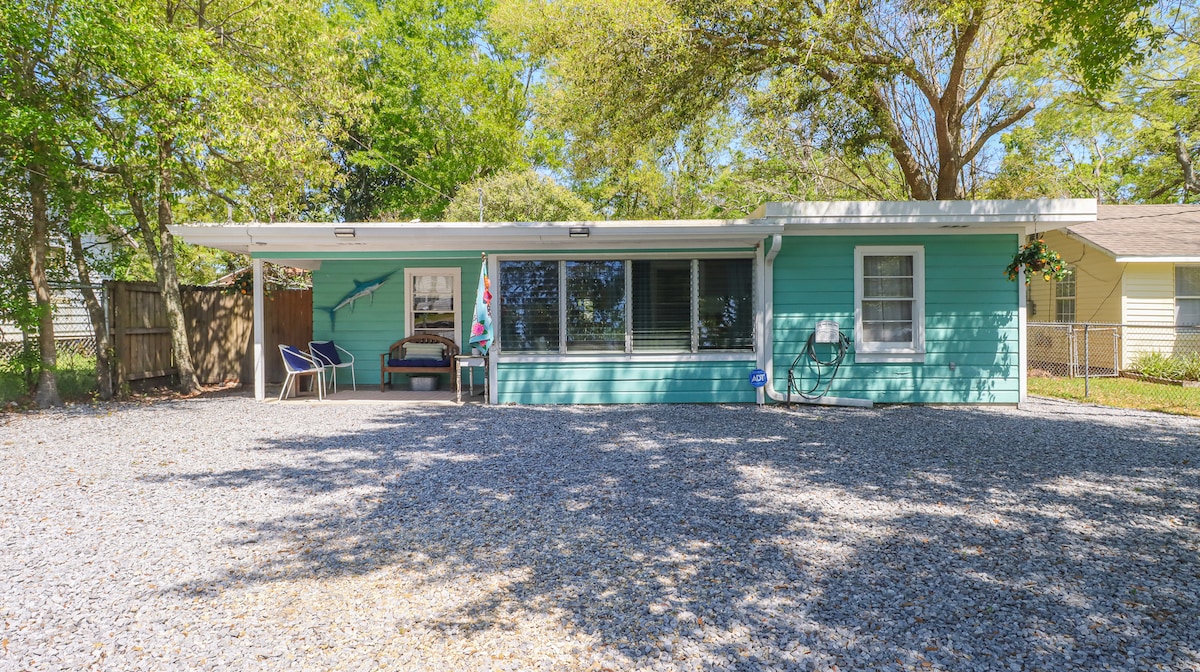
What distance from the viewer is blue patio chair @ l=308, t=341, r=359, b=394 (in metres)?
9.09

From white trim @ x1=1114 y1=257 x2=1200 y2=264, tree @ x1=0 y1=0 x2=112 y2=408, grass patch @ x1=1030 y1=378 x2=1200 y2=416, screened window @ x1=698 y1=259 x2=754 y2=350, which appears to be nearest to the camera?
tree @ x1=0 y1=0 x2=112 y2=408

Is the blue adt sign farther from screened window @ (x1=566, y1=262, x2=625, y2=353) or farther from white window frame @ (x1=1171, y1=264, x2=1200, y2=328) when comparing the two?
white window frame @ (x1=1171, y1=264, x2=1200, y2=328)

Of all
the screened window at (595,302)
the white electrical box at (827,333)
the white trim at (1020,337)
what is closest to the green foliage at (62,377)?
the screened window at (595,302)

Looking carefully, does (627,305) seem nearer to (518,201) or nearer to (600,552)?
(600,552)

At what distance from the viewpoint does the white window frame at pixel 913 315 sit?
7.92 metres

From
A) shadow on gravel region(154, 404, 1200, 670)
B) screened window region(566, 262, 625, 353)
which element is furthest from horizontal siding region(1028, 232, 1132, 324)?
screened window region(566, 262, 625, 353)

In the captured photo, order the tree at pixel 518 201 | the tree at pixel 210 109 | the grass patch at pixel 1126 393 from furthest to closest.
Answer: the tree at pixel 518 201 → the grass patch at pixel 1126 393 → the tree at pixel 210 109

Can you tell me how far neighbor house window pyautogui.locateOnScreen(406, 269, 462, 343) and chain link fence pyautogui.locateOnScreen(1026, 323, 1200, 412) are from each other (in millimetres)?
9173

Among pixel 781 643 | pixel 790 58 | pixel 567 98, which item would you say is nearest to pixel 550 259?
pixel 790 58

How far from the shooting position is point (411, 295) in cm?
975

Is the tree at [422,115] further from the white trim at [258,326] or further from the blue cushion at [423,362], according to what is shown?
the blue cushion at [423,362]

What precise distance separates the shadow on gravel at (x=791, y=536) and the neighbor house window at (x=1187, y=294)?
24.5ft

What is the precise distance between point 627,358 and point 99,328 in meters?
7.10

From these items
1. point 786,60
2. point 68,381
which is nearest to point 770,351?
point 786,60
